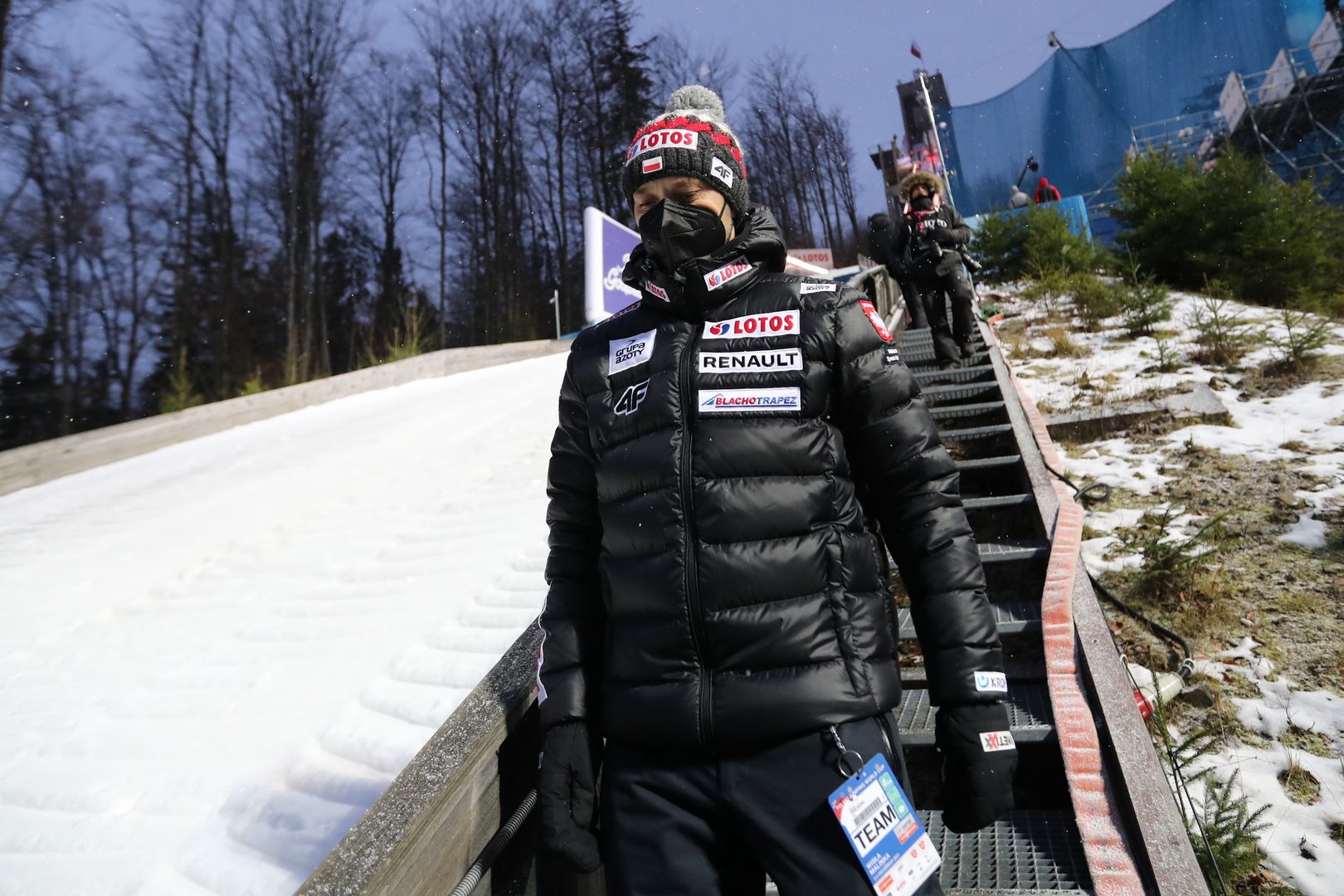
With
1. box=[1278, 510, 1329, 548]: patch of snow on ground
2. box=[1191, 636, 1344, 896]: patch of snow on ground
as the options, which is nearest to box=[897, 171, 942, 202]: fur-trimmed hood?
box=[1278, 510, 1329, 548]: patch of snow on ground

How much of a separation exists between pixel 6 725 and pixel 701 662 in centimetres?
359

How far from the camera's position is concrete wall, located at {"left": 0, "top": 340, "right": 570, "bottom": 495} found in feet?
23.2

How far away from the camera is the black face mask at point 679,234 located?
1555 millimetres

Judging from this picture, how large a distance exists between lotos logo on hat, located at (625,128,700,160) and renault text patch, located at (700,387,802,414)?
0.59 metres

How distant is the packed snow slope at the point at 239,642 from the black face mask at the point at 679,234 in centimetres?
208

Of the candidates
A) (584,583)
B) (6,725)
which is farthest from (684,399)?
(6,725)

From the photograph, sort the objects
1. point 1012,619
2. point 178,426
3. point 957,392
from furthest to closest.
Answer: point 178,426 → point 957,392 → point 1012,619

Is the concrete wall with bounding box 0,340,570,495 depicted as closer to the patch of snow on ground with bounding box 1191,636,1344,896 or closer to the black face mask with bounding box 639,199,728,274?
the black face mask with bounding box 639,199,728,274

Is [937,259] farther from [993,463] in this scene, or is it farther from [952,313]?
[993,463]

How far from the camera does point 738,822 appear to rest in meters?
1.26

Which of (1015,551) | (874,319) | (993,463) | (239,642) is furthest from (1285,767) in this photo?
(239,642)

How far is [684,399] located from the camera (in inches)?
57.4

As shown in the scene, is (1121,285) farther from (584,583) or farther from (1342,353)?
(584,583)

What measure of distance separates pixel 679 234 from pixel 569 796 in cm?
115
